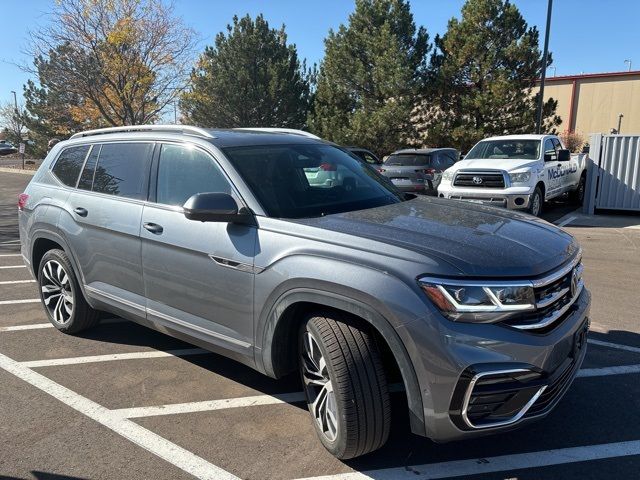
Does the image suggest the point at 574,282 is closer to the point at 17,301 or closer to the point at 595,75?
the point at 17,301

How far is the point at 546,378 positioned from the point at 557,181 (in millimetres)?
11063

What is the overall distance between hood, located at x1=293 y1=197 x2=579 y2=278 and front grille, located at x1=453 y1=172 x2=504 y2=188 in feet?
24.6

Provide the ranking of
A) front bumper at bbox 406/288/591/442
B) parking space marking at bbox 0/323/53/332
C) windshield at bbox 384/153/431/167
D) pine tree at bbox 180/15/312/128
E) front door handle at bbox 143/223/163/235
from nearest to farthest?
front bumper at bbox 406/288/591/442 → front door handle at bbox 143/223/163/235 → parking space marking at bbox 0/323/53/332 → windshield at bbox 384/153/431/167 → pine tree at bbox 180/15/312/128

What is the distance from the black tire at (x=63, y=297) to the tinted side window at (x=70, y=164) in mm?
655

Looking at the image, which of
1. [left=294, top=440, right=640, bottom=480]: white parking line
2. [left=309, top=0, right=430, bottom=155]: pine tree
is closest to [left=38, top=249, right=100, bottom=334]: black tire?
[left=294, top=440, right=640, bottom=480]: white parking line

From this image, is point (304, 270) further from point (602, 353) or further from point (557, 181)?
point (557, 181)

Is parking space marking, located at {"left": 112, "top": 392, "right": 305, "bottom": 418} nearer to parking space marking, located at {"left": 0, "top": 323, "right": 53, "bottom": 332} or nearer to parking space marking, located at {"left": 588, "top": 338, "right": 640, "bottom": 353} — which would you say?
parking space marking, located at {"left": 0, "top": 323, "right": 53, "bottom": 332}

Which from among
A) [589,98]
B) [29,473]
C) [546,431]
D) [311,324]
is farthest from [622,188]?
[589,98]

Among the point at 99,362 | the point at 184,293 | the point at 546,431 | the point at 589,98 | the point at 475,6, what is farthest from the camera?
the point at 589,98

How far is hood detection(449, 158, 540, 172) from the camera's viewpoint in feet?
35.7

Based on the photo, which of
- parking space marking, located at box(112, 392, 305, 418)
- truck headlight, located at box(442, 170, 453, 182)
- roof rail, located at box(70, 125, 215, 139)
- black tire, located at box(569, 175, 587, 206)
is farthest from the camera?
black tire, located at box(569, 175, 587, 206)

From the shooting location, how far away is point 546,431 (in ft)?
10.6

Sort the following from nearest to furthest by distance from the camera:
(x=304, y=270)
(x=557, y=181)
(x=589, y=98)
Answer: (x=304, y=270), (x=557, y=181), (x=589, y=98)

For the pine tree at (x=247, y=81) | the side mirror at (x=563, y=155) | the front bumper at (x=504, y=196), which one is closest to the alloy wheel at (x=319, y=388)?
the front bumper at (x=504, y=196)
